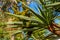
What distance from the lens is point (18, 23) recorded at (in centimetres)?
166

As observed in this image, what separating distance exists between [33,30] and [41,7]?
190 mm

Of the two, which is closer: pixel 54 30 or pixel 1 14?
pixel 54 30

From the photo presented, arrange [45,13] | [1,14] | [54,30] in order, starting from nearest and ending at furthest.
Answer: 1. [54,30]
2. [45,13]
3. [1,14]

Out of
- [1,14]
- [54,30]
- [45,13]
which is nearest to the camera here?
[54,30]

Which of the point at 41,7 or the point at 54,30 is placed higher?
the point at 41,7


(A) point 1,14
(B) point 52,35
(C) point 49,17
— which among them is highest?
(C) point 49,17

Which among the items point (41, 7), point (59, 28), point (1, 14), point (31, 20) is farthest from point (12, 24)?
point (1, 14)

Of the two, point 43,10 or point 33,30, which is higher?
point 43,10

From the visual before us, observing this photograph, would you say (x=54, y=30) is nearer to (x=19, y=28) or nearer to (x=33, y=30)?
(x=33, y=30)

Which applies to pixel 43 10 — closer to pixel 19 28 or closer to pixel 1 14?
pixel 19 28

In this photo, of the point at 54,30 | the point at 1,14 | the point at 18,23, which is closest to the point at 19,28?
the point at 18,23

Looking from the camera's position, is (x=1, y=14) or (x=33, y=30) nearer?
(x=33, y=30)

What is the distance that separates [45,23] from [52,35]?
107mm

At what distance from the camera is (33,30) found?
1.65 metres
